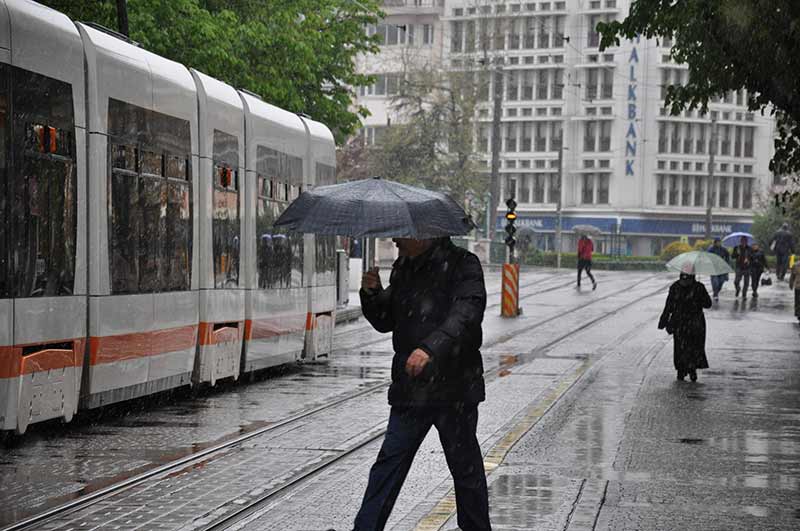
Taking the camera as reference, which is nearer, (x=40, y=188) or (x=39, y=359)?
(x=39, y=359)

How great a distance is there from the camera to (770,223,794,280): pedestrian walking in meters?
57.1

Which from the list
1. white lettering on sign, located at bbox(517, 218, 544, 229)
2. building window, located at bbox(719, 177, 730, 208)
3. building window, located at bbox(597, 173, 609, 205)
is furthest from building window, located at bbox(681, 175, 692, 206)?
white lettering on sign, located at bbox(517, 218, 544, 229)

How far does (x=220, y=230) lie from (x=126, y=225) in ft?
9.73

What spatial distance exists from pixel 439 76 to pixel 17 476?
71.0m

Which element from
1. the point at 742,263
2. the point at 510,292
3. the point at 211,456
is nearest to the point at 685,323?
the point at 211,456

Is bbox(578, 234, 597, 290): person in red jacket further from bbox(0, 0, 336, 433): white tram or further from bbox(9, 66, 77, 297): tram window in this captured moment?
bbox(9, 66, 77, 297): tram window

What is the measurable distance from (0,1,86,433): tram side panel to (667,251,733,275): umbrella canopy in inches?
374

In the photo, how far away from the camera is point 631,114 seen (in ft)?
331

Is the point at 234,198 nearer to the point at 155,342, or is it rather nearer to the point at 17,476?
the point at 155,342

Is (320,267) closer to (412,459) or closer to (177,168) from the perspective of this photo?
(177,168)

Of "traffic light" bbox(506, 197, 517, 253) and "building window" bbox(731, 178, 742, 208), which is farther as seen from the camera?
"building window" bbox(731, 178, 742, 208)

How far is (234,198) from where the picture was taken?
55.4ft

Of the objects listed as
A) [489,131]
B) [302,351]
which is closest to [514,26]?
[489,131]

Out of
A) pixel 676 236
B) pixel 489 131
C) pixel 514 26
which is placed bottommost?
pixel 676 236
